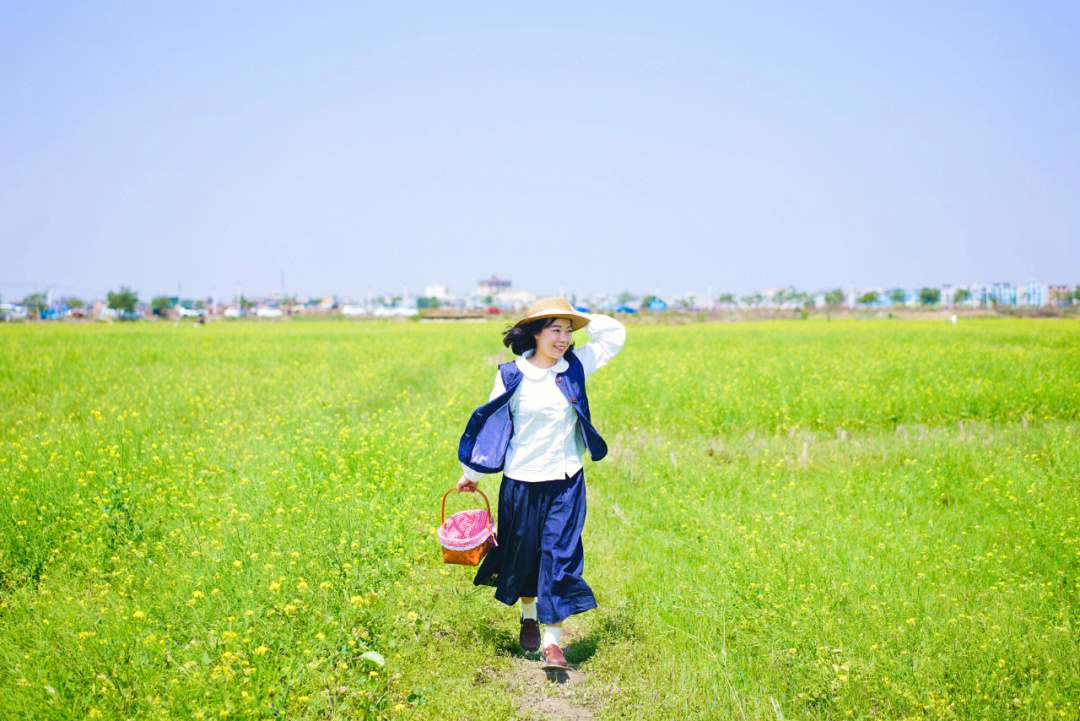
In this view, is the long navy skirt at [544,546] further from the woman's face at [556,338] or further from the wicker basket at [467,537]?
the woman's face at [556,338]

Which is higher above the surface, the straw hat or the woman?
the straw hat

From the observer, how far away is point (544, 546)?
3914 millimetres

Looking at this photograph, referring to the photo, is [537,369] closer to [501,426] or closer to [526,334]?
[526,334]

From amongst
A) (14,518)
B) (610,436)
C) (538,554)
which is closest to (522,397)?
(538,554)

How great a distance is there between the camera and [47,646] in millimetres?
3527

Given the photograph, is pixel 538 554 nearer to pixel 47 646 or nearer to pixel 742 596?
pixel 742 596

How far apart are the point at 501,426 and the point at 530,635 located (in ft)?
4.05

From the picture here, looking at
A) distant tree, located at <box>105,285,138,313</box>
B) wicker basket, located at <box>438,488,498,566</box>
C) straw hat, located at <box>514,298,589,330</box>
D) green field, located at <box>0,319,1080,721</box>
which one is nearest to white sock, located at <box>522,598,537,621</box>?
green field, located at <box>0,319,1080,721</box>

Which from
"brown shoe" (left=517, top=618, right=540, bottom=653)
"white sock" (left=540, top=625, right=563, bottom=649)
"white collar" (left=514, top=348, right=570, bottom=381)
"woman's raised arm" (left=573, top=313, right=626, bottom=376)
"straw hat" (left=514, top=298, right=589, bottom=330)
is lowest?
"brown shoe" (left=517, top=618, right=540, bottom=653)

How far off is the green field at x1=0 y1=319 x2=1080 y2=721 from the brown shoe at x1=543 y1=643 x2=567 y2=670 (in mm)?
126

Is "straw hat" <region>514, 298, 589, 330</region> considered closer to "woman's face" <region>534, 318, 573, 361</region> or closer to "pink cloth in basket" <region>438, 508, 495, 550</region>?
"woman's face" <region>534, 318, 573, 361</region>

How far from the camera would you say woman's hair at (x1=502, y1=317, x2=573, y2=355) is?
157 inches

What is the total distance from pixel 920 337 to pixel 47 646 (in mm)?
26621

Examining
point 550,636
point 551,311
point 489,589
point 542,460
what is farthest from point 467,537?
point 551,311
